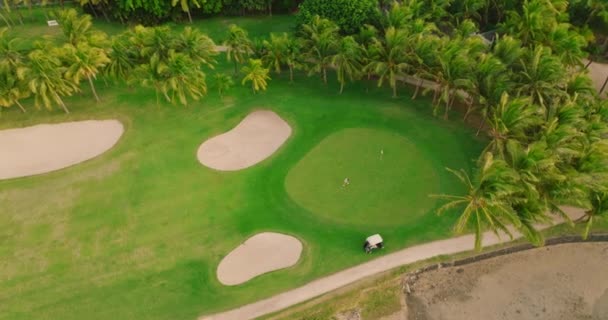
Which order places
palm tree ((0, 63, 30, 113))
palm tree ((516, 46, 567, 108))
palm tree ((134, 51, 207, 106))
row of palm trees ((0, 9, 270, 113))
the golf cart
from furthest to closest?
1. palm tree ((134, 51, 207, 106))
2. row of palm trees ((0, 9, 270, 113))
3. palm tree ((0, 63, 30, 113))
4. palm tree ((516, 46, 567, 108))
5. the golf cart

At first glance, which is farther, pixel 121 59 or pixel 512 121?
pixel 121 59

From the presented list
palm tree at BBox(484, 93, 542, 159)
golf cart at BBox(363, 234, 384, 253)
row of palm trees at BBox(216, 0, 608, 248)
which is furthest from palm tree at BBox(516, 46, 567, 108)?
golf cart at BBox(363, 234, 384, 253)

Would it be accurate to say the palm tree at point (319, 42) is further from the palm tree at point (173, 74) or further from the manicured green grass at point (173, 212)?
the palm tree at point (173, 74)

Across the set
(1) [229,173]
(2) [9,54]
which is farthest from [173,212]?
(2) [9,54]

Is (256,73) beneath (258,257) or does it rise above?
above

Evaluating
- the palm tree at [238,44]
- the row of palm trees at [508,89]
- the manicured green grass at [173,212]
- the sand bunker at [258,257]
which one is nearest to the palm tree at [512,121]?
the row of palm trees at [508,89]

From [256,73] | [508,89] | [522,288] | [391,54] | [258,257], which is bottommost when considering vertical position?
[522,288]

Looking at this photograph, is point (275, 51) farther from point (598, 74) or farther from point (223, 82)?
point (598, 74)

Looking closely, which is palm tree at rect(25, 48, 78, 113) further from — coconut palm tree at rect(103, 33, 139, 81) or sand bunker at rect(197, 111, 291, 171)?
sand bunker at rect(197, 111, 291, 171)
